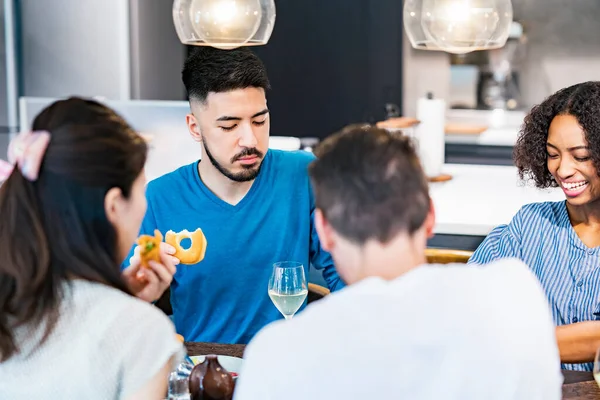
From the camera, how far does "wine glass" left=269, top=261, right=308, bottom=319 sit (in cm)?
195

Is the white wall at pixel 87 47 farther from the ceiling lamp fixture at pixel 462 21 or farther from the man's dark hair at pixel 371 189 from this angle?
the man's dark hair at pixel 371 189

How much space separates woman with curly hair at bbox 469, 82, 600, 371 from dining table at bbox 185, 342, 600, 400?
9.1 inches

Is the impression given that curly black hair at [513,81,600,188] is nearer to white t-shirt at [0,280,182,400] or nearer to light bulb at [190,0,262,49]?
light bulb at [190,0,262,49]

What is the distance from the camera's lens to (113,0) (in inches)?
202

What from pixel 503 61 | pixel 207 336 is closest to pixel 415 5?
pixel 207 336

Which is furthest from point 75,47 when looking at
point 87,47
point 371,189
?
point 371,189

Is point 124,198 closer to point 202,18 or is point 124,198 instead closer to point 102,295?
point 102,295

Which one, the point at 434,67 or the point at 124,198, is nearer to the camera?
the point at 124,198

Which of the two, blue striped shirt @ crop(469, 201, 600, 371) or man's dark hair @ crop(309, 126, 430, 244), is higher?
man's dark hair @ crop(309, 126, 430, 244)

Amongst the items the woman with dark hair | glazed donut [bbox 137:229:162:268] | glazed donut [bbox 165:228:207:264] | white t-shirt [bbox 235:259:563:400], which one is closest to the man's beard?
glazed donut [bbox 165:228:207:264]

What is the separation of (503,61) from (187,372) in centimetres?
469

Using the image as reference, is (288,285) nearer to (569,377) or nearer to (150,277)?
(150,277)

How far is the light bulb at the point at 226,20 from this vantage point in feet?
8.17

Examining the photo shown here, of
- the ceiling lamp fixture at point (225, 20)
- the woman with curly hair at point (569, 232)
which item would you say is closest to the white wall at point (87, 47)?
the ceiling lamp fixture at point (225, 20)
